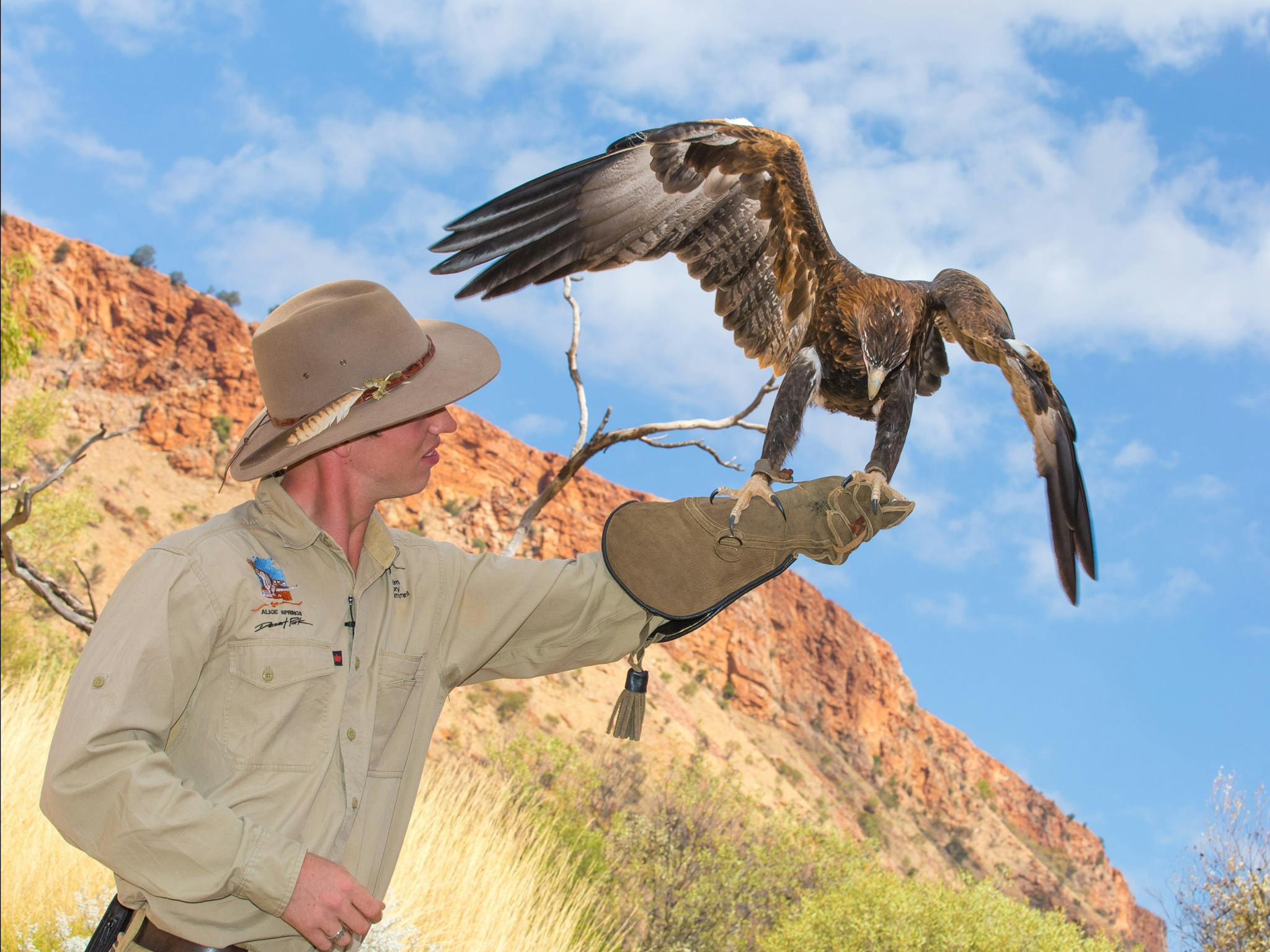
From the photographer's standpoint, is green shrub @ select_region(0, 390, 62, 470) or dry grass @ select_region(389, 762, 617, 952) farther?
green shrub @ select_region(0, 390, 62, 470)

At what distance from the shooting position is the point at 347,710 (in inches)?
85.1

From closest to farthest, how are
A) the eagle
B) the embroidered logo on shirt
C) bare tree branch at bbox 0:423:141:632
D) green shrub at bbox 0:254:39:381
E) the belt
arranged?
the belt, the embroidered logo on shirt, the eagle, bare tree branch at bbox 0:423:141:632, green shrub at bbox 0:254:39:381

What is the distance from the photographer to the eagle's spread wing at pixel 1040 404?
2709 mm

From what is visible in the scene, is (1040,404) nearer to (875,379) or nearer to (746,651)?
(875,379)

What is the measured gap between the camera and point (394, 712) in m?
2.28

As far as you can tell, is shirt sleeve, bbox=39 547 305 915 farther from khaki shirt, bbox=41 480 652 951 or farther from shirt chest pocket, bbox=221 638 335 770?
shirt chest pocket, bbox=221 638 335 770

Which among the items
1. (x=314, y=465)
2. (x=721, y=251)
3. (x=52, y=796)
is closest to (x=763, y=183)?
(x=721, y=251)

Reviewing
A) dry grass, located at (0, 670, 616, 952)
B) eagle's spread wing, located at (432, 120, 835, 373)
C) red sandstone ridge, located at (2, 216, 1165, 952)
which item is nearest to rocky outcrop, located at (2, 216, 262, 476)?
red sandstone ridge, located at (2, 216, 1165, 952)

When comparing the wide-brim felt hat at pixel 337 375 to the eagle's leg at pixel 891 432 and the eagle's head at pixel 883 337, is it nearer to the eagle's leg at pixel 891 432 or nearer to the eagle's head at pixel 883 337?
the eagle's leg at pixel 891 432

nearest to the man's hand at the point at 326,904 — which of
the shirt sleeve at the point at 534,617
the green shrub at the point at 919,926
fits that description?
the shirt sleeve at the point at 534,617

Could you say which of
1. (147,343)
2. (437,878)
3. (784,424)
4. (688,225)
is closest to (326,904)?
(784,424)

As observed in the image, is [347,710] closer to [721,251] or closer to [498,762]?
[721,251]

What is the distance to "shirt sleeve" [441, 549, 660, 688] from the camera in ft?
7.88

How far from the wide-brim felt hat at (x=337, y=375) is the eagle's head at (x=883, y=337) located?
126cm
